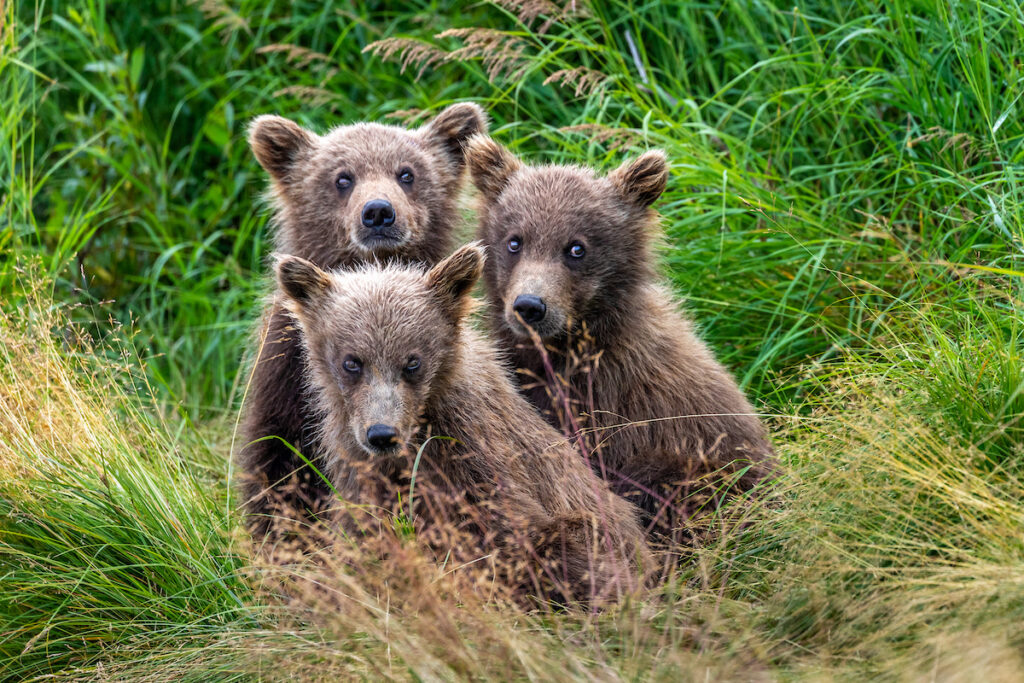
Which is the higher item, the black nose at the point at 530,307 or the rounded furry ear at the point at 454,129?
the rounded furry ear at the point at 454,129

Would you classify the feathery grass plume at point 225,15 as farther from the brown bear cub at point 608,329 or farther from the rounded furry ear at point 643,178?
the rounded furry ear at point 643,178

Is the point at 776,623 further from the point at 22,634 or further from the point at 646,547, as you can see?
the point at 22,634

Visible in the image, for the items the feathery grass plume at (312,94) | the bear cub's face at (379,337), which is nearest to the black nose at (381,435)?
the bear cub's face at (379,337)

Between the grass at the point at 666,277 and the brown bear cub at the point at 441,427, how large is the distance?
35 cm

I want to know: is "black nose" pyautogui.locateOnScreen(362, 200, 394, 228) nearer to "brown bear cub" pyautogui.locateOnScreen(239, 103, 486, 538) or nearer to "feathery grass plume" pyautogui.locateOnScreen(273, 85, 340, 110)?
"brown bear cub" pyautogui.locateOnScreen(239, 103, 486, 538)

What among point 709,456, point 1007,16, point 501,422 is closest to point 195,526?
point 501,422

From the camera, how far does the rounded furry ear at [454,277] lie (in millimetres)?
4027

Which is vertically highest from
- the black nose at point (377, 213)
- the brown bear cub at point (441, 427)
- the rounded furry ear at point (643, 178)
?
the rounded furry ear at point (643, 178)

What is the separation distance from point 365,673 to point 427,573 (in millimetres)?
328

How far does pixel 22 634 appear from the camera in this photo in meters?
3.66

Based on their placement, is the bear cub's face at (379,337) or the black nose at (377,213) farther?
the black nose at (377,213)

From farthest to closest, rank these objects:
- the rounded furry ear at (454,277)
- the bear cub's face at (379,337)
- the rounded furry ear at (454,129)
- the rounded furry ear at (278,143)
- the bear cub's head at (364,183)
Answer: the rounded furry ear at (454,129) < the rounded furry ear at (278,143) < the bear cub's head at (364,183) < the rounded furry ear at (454,277) < the bear cub's face at (379,337)

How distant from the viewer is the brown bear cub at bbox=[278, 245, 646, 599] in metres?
3.68

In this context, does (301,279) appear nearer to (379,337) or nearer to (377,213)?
(379,337)
